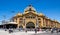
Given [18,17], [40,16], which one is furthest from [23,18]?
[40,16]

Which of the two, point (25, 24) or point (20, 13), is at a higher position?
point (20, 13)

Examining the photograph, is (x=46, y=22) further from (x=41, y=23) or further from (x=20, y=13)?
(x=20, y=13)

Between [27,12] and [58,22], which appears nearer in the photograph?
[27,12]

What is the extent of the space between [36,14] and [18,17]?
9531mm

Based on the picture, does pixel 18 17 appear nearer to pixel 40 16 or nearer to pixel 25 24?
pixel 25 24

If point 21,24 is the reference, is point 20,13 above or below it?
above

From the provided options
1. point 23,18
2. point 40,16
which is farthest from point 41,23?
point 23,18

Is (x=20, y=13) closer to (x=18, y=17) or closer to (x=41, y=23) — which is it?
(x=18, y=17)

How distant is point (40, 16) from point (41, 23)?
3739mm

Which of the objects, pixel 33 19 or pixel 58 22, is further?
pixel 58 22

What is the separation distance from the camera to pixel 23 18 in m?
93.7

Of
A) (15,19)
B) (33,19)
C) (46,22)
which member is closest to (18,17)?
(15,19)

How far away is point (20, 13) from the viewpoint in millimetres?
94125

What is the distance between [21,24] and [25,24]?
6.79 ft
